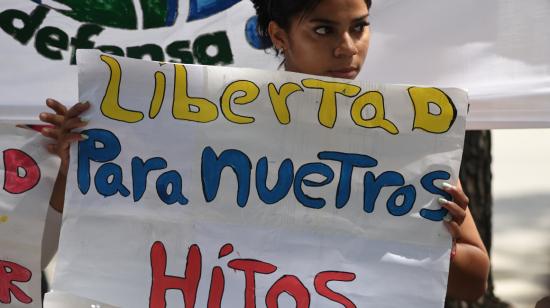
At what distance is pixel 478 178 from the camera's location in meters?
4.45

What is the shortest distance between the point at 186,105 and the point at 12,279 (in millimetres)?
663

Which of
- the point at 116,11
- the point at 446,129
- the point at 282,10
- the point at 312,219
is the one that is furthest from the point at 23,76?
the point at 446,129

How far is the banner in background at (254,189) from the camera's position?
8.02ft

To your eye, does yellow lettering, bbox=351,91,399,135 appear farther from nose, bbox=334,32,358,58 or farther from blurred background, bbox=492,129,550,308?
blurred background, bbox=492,129,550,308

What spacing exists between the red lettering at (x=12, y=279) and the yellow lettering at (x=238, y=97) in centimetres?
68

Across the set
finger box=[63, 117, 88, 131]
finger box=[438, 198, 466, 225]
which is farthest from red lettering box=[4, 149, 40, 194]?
finger box=[438, 198, 466, 225]

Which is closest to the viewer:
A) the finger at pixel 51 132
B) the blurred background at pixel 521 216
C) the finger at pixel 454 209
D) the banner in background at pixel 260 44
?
the finger at pixel 454 209

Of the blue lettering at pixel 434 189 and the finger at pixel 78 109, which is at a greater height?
the finger at pixel 78 109

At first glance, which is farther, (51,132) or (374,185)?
(51,132)

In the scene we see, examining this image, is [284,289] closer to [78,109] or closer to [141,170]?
[141,170]

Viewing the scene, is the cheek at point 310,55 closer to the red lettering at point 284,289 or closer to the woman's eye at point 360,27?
the woman's eye at point 360,27

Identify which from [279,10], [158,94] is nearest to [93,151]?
[158,94]

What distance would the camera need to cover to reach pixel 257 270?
2.49m

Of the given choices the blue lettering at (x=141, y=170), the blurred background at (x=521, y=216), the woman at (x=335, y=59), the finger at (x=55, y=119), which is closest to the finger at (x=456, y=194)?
the woman at (x=335, y=59)
